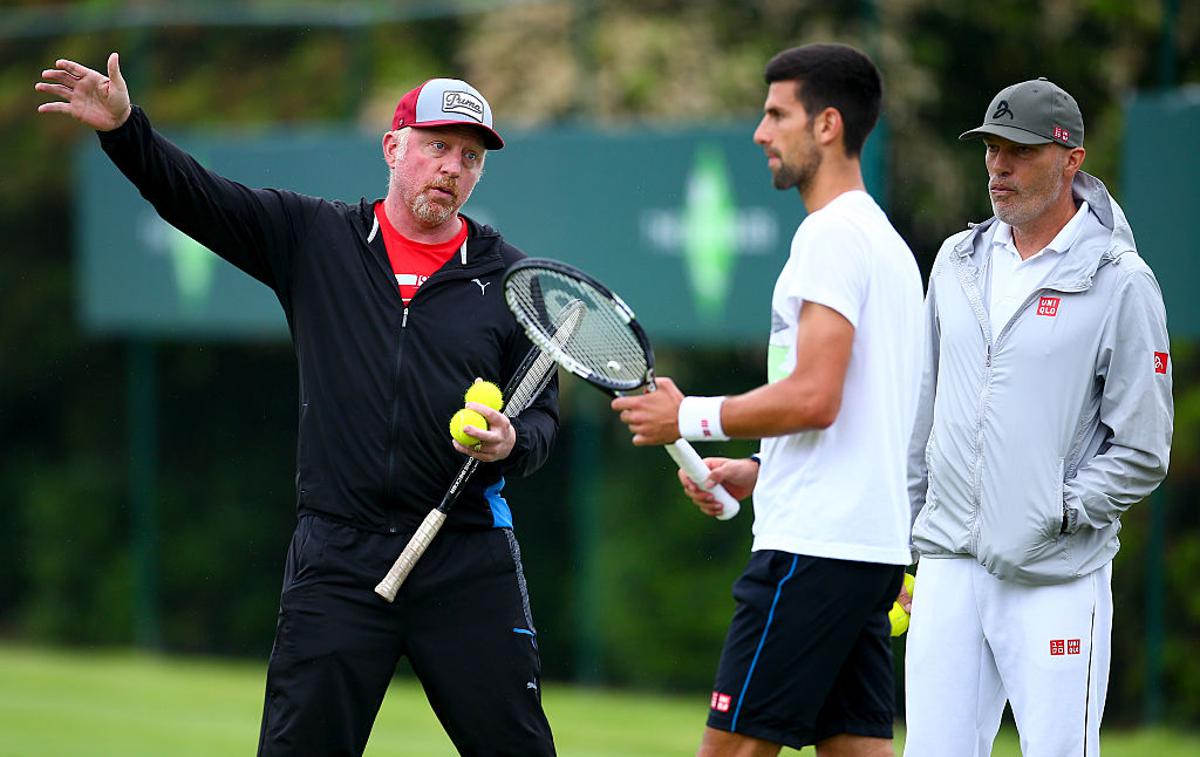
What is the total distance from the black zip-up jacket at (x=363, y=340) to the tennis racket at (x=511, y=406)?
58 millimetres

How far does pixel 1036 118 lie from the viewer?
4.83 meters

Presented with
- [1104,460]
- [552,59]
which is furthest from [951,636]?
[552,59]

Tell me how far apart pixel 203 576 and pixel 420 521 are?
8.42m

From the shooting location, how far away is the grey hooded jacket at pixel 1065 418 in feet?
15.5

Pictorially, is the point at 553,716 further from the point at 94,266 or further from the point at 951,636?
the point at 951,636

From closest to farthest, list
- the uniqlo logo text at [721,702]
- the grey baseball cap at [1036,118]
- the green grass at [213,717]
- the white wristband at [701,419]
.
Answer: the white wristband at [701,419], the uniqlo logo text at [721,702], the grey baseball cap at [1036,118], the green grass at [213,717]

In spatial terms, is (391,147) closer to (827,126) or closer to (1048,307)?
(827,126)

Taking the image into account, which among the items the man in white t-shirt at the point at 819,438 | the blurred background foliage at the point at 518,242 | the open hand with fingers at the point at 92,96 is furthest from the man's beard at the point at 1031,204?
the blurred background foliage at the point at 518,242

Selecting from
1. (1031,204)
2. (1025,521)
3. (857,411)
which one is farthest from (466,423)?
(1031,204)

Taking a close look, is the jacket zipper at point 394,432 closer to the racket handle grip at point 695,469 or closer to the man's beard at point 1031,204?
the racket handle grip at point 695,469

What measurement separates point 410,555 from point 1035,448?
173 cm

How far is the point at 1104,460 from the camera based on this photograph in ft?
15.6

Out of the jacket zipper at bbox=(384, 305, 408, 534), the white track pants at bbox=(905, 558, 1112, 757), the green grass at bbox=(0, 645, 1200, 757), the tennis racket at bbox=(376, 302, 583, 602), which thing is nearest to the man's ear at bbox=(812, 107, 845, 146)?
the tennis racket at bbox=(376, 302, 583, 602)

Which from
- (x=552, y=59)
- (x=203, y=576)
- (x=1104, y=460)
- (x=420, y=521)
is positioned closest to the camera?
(x=1104, y=460)
